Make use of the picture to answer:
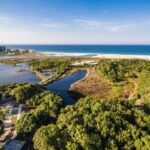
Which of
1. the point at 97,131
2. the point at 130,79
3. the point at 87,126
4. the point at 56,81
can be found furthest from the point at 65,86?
the point at 97,131

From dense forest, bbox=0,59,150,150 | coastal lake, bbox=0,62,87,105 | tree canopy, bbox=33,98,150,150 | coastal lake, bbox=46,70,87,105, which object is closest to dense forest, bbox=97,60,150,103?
dense forest, bbox=0,59,150,150

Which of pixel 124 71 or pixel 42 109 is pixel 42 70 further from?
pixel 42 109

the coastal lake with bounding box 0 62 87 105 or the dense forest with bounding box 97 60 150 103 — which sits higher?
the dense forest with bounding box 97 60 150 103

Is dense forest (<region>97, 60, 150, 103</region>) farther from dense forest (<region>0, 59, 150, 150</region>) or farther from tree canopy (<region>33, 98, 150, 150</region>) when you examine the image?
tree canopy (<region>33, 98, 150, 150</region>)

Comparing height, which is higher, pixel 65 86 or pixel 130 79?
pixel 130 79

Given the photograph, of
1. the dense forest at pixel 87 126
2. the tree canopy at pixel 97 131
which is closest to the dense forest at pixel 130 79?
the dense forest at pixel 87 126

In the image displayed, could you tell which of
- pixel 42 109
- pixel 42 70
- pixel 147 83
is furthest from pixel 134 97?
pixel 42 70

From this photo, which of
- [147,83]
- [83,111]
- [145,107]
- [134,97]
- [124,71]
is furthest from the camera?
[124,71]

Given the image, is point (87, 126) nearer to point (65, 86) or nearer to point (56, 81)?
point (65, 86)
